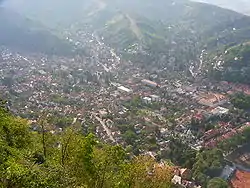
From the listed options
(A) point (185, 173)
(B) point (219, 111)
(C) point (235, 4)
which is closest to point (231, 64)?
(B) point (219, 111)

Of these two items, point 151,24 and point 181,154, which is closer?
point 181,154

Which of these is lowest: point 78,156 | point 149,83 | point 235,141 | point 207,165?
point 207,165

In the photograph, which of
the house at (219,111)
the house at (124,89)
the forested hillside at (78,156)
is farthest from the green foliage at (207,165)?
the house at (124,89)

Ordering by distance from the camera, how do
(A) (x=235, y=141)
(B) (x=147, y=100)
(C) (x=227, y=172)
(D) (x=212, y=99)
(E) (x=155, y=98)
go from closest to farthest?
(C) (x=227, y=172)
(A) (x=235, y=141)
(B) (x=147, y=100)
(E) (x=155, y=98)
(D) (x=212, y=99)

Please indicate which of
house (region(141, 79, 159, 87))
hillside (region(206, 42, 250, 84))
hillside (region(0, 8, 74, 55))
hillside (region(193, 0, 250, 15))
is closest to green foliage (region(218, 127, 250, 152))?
house (region(141, 79, 159, 87))

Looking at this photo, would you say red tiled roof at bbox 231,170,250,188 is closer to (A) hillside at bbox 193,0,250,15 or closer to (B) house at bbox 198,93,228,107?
(B) house at bbox 198,93,228,107

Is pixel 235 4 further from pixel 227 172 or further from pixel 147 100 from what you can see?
pixel 227 172

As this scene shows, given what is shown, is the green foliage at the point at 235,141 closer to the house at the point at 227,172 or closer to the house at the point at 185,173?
the house at the point at 227,172

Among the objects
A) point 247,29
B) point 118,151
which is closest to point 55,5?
point 247,29
